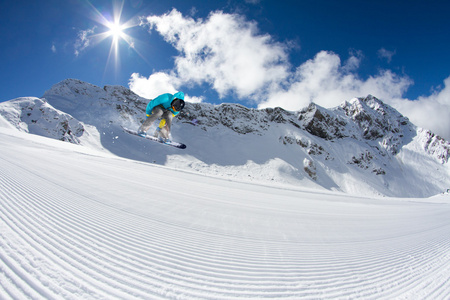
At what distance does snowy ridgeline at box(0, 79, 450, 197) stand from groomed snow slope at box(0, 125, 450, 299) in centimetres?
1273

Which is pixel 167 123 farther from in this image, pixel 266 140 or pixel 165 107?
pixel 266 140

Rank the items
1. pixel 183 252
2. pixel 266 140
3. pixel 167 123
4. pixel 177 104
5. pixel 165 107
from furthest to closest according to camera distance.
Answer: pixel 266 140 < pixel 167 123 < pixel 165 107 < pixel 177 104 < pixel 183 252

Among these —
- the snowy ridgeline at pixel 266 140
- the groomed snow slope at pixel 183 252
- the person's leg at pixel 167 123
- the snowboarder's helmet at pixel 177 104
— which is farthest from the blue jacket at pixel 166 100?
the snowy ridgeline at pixel 266 140

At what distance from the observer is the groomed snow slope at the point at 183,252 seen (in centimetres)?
107

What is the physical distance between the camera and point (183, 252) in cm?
148

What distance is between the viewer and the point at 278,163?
1212 inches

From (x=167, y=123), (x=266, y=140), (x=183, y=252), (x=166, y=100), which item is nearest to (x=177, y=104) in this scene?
(x=166, y=100)

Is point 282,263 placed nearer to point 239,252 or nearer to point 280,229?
point 239,252

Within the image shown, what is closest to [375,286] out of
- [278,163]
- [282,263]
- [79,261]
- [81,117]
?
[282,263]

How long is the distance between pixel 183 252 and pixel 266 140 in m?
38.6

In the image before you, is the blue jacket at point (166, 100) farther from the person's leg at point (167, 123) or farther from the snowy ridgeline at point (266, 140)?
the snowy ridgeline at point (266, 140)

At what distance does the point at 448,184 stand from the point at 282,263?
7378 centimetres

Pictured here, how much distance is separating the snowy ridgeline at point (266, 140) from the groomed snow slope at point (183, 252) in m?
12.7

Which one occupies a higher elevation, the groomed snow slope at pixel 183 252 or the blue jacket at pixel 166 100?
the blue jacket at pixel 166 100
